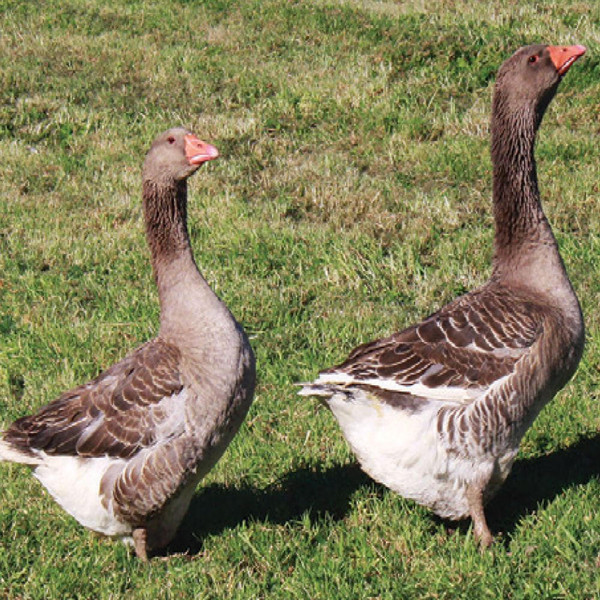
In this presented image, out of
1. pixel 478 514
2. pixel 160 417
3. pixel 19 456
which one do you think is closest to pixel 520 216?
pixel 478 514

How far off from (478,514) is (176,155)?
2.28 m

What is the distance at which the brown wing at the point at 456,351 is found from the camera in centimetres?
451

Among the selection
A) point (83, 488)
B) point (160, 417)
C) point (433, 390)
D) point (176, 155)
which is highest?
point (176, 155)

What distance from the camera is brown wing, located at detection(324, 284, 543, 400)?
4.51m

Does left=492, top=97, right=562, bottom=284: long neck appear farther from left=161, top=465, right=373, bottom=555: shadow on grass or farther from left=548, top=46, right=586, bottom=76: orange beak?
left=161, top=465, right=373, bottom=555: shadow on grass

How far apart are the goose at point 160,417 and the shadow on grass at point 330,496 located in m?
0.34

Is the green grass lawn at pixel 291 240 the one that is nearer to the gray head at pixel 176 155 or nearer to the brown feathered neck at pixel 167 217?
the brown feathered neck at pixel 167 217

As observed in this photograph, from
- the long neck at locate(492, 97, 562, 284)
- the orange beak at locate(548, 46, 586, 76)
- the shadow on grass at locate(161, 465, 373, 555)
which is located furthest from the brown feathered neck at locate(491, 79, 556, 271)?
the shadow on grass at locate(161, 465, 373, 555)

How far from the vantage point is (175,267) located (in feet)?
15.8

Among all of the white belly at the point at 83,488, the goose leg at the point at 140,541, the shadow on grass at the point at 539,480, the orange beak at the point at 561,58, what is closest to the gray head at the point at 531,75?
the orange beak at the point at 561,58

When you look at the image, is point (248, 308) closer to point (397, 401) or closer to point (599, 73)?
point (397, 401)

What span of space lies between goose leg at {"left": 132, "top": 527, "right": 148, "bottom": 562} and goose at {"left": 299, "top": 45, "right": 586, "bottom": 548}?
1.04 m

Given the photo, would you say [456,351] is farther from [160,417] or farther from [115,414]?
[115,414]

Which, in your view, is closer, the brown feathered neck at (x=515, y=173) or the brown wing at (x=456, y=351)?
the brown wing at (x=456, y=351)
